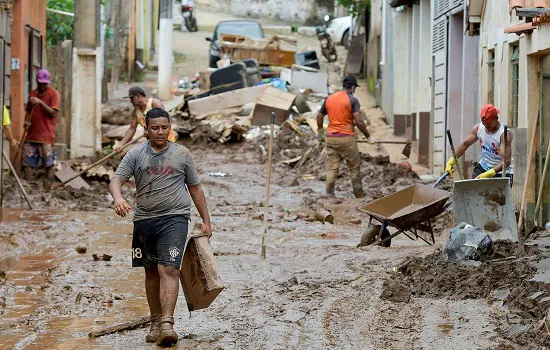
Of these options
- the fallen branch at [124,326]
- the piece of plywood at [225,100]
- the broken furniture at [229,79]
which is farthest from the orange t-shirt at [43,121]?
the broken furniture at [229,79]

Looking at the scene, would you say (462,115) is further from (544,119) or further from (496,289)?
(496,289)

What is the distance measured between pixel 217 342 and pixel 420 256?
11.6 feet

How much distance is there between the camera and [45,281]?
30.4ft

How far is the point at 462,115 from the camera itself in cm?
1764

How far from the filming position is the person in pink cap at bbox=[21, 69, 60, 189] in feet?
50.3

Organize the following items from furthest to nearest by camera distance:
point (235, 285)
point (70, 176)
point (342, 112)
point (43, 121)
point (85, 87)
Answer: point (85, 87)
point (342, 112)
point (70, 176)
point (43, 121)
point (235, 285)

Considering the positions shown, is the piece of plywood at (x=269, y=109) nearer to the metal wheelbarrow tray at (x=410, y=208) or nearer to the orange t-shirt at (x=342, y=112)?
the orange t-shirt at (x=342, y=112)

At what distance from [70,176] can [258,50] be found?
59.9 feet

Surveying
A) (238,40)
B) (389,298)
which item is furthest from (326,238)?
(238,40)

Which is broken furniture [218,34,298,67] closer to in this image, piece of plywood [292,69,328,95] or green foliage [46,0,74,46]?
piece of plywood [292,69,328,95]

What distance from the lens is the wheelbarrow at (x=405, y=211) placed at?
10.8m

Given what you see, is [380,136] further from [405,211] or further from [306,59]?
[405,211]

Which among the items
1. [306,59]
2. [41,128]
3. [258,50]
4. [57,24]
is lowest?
[41,128]

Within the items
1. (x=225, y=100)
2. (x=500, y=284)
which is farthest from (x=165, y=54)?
(x=500, y=284)
